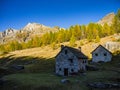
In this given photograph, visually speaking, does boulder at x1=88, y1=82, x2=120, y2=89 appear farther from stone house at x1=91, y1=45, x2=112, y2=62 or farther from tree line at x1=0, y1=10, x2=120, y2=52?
tree line at x1=0, y1=10, x2=120, y2=52

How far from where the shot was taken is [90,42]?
473 ft

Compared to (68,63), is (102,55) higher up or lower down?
higher up

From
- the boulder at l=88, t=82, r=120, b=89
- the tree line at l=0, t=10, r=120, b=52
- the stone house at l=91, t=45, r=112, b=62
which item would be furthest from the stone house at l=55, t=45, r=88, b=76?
the tree line at l=0, t=10, r=120, b=52

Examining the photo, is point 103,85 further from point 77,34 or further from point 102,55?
point 77,34

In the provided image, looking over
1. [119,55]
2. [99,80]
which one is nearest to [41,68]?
[99,80]

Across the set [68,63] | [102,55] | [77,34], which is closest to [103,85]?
[68,63]

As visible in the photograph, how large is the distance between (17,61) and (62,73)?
64.3m

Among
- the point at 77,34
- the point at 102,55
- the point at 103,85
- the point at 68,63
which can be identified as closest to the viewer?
the point at 103,85

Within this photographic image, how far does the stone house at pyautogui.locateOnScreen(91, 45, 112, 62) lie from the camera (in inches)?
Result: 3812

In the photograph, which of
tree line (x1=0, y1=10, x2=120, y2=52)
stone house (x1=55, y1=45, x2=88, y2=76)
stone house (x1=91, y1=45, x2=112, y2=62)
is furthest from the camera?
tree line (x1=0, y1=10, x2=120, y2=52)

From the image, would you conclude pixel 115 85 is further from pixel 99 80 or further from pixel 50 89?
pixel 50 89

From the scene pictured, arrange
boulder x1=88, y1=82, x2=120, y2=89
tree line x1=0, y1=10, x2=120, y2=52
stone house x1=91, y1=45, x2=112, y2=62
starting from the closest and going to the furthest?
boulder x1=88, y1=82, x2=120, y2=89 → stone house x1=91, y1=45, x2=112, y2=62 → tree line x1=0, y1=10, x2=120, y2=52

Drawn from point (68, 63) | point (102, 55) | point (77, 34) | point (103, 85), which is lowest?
point (103, 85)

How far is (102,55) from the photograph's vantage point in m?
97.8
